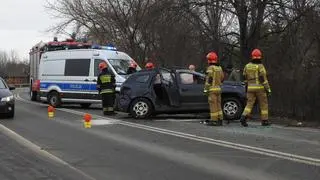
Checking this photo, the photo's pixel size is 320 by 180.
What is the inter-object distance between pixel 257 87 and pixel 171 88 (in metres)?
3.33

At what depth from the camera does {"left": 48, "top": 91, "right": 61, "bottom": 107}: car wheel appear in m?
23.4

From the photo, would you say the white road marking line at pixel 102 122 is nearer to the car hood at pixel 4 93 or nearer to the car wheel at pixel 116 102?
the car wheel at pixel 116 102

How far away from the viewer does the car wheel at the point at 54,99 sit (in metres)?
23.4

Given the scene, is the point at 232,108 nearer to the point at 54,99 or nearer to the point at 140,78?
the point at 140,78

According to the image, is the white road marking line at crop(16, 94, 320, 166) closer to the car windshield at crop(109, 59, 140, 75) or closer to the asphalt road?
the asphalt road

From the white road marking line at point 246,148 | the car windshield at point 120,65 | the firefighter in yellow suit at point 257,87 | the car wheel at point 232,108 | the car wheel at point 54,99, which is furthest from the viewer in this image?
the car wheel at point 54,99

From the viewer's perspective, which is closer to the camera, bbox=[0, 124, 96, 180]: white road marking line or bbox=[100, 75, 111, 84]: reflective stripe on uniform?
bbox=[0, 124, 96, 180]: white road marking line

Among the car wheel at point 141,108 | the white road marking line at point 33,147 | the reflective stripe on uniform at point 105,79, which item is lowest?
the white road marking line at point 33,147

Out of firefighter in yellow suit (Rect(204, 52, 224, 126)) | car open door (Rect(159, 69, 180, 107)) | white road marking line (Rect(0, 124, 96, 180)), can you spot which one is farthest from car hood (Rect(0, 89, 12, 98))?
firefighter in yellow suit (Rect(204, 52, 224, 126))

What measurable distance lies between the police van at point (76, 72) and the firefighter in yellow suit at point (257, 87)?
757 cm

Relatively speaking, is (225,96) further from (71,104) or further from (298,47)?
(71,104)

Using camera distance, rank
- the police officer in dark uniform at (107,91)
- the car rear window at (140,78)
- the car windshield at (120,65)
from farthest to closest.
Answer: the car windshield at (120,65) → the police officer in dark uniform at (107,91) → the car rear window at (140,78)

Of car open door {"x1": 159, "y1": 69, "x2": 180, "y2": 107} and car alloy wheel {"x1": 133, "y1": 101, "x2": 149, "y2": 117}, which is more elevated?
car open door {"x1": 159, "y1": 69, "x2": 180, "y2": 107}

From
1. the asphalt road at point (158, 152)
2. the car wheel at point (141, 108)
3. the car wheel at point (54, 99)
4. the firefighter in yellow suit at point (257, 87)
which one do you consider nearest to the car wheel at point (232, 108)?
the asphalt road at point (158, 152)
